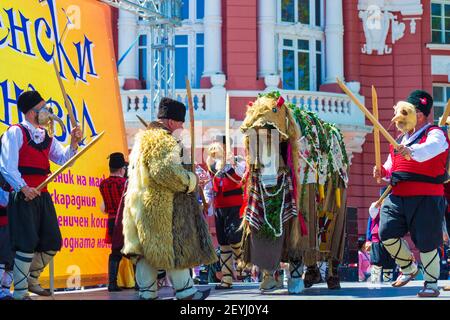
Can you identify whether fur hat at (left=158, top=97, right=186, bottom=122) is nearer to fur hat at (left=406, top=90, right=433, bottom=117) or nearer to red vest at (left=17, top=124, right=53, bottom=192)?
red vest at (left=17, top=124, right=53, bottom=192)

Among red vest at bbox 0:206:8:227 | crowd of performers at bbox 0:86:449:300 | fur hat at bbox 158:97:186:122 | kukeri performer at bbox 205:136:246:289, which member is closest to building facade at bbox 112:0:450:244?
kukeri performer at bbox 205:136:246:289

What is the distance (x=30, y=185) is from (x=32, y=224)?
1.28 ft

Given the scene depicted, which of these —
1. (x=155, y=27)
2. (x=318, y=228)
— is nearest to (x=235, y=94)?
(x=155, y=27)

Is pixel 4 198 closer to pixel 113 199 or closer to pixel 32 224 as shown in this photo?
pixel 32 224

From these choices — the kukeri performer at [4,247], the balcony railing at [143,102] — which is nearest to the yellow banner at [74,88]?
the kukeri performer at [4,247]

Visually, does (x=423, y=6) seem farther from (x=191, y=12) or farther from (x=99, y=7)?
(x=99, y=7)

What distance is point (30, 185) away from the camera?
9.50m

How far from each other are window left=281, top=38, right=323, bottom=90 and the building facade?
0.08 feet

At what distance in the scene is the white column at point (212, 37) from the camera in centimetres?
2345

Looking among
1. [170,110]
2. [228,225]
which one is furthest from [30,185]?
[228,225]

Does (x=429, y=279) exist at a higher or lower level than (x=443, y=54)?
lower

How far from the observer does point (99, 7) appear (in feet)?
44.6

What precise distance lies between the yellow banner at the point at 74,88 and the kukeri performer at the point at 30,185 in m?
1.57
